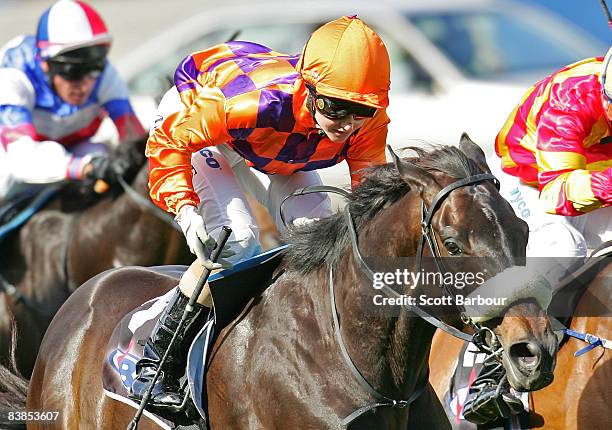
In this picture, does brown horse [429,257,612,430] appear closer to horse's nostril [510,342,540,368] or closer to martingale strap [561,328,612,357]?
martingale strap [561,328,612,357]

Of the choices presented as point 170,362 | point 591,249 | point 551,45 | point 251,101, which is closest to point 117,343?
point 170,362

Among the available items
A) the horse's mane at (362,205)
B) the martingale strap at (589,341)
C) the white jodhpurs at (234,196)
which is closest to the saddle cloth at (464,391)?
the martingale strap at (589,341)

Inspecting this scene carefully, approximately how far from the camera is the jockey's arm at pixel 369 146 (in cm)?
461

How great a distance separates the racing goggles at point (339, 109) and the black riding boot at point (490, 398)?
1.19 meters

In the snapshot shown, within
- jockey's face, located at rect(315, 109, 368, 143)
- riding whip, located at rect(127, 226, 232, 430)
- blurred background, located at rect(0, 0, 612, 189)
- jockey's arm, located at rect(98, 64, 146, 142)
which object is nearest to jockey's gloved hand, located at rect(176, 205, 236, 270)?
riding whip, located at rect(127, 226, 232, 430)

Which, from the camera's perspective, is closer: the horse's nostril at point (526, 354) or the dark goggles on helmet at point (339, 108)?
the horse's nostril at point (526, 354)

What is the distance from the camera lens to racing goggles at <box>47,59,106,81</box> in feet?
25.0

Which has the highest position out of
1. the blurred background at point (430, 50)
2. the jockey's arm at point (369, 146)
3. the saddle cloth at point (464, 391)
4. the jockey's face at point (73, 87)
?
the jockey's arm at point (369, 146)

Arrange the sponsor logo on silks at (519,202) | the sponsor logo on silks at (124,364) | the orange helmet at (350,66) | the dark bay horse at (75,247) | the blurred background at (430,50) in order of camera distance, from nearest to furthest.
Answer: the orange helmet at (350,66) < the sponsor logo on silks at (124,364) < the sponsor logo on silks at (519,202) < the dark bay horse at (75,247) < the blurred background at (430,50)

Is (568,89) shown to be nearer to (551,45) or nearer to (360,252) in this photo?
(360,252)

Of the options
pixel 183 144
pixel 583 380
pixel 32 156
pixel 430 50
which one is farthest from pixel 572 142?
pixel 430 50

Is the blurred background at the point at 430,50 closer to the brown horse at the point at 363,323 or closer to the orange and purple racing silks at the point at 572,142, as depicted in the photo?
the orange and purple racing silks at the point at 572,142

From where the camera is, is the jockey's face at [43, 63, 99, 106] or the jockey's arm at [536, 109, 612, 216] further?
the jockey's face at [43, 63, 99, 106]

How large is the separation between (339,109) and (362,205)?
34 cm
